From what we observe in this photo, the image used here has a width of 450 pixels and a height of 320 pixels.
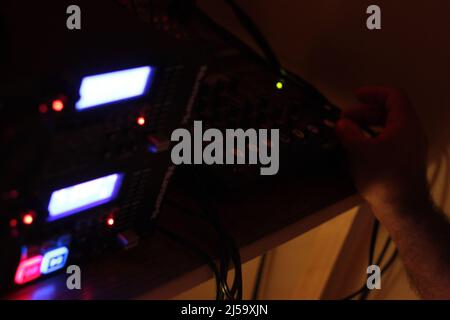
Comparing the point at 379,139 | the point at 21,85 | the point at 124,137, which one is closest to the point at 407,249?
the point at 379,139

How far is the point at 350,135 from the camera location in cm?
79

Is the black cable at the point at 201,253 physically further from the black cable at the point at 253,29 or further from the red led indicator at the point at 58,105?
the black cable at the point at 253,29

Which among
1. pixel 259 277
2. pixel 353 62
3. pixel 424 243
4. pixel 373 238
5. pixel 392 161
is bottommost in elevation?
pixel 259 277

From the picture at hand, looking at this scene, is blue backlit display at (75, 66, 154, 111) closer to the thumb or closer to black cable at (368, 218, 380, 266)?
the thumb

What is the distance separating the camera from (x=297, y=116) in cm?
81

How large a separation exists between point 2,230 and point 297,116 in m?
0.48

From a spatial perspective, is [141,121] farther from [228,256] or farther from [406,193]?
[406,193]

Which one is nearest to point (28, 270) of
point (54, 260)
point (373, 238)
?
point (54, 260)

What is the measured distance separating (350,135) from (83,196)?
44 cm

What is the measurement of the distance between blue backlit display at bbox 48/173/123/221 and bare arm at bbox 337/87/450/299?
40 cm

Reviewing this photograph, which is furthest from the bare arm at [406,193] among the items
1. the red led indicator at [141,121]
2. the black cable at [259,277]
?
the black cable at [259,277]

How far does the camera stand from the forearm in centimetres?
74

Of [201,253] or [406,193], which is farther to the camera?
[406,193]

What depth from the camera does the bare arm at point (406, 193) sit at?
0.74m
